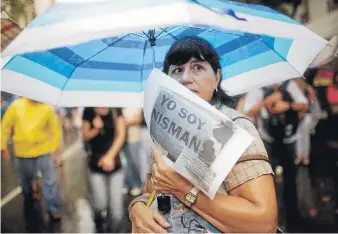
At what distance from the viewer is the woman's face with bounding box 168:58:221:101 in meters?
1.61

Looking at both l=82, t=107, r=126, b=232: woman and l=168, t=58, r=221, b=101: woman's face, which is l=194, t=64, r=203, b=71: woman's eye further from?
l=82, t=107, r=126, b=232: woman

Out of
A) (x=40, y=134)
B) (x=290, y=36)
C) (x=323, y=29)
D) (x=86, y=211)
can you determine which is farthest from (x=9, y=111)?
(x=290, y=36)

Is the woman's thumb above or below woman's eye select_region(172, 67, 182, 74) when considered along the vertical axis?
below

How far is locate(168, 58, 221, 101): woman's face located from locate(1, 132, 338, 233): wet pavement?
2.11 meters

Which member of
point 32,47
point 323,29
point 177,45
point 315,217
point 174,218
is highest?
point 32,47

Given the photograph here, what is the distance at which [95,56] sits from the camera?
1914mm

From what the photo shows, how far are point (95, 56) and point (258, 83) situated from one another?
2.14ft

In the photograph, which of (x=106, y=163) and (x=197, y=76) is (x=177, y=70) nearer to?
(x=197, y=76)

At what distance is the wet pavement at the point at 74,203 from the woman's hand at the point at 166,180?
213 centimetres

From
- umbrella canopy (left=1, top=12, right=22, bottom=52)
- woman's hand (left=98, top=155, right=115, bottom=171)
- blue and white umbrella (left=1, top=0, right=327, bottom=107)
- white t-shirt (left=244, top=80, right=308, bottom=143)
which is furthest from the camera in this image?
woman's hand (left=98, top=155, right=115, bottom=171)

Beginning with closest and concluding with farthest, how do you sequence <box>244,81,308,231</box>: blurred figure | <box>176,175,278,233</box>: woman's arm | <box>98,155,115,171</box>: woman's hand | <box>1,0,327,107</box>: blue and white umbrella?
1. <box>1,0,327,107</box>: blue and white umbrella
2. <box>176,175,278,233</box>: woman's arm
3. <box>244,81,308,231</box>: blurred figure
4. <box>98,155,115,171</box>: woman's hand

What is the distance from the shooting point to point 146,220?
1.63 meters

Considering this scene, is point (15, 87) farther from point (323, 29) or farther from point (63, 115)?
point (63, 115)

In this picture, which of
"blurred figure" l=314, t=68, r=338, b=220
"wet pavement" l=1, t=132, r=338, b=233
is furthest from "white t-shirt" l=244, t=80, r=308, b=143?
"wet pavement" l=1, t=132, r=338, b=233
